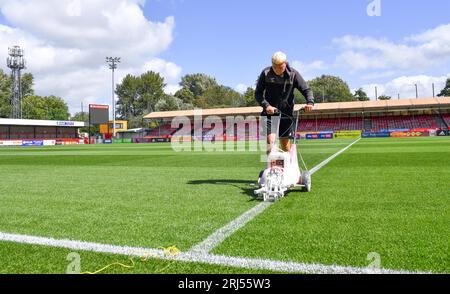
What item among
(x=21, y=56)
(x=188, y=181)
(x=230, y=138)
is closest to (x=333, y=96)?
(x=230, y=138)

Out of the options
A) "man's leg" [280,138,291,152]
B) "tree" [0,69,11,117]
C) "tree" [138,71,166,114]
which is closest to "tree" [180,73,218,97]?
"tree" [138,71,166,114]

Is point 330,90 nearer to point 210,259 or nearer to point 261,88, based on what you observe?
point 261,88

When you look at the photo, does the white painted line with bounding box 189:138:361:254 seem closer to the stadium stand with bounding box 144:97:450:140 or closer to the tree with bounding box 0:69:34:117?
the stadium stand with bounding box 144:97:450:140

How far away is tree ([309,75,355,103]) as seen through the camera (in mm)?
97625

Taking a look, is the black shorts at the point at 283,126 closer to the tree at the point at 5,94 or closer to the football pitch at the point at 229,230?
the football pitch at the point at 229,230

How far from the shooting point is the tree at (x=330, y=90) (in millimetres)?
97625

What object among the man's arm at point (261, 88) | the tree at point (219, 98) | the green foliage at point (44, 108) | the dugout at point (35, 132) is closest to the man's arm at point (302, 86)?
the man's arm at point (261, 88)

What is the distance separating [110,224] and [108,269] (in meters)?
1.43

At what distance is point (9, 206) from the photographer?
524 centimetres

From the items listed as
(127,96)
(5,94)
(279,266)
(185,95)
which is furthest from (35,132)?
(279,266)

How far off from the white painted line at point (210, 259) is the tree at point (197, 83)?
117134 mm

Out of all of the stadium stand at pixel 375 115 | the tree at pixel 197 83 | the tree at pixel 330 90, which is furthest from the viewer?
the tree at pixel 197 83

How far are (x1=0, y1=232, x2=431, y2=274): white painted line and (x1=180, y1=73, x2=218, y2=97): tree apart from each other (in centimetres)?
11713
